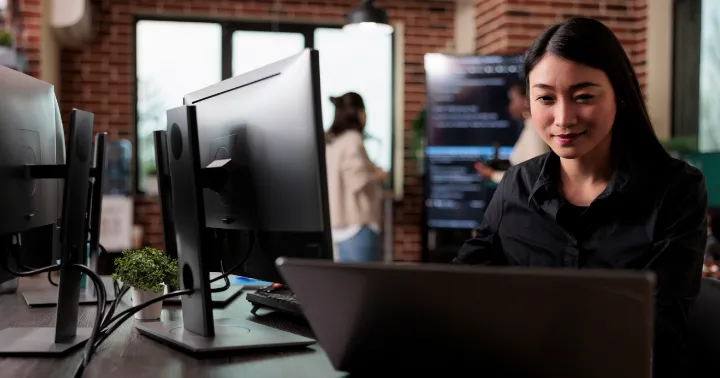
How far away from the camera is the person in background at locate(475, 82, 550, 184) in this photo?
4.45m

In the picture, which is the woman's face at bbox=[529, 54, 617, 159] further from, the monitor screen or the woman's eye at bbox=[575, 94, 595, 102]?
the monitor screen

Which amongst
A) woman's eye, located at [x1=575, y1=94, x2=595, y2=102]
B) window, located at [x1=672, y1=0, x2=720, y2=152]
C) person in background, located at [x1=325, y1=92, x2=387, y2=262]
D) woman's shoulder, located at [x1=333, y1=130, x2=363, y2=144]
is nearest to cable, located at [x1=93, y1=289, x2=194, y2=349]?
woman's eye, located at [x1=575, y1=94, x2=595, y2=102]

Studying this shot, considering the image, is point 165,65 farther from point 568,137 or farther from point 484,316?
point 484,316

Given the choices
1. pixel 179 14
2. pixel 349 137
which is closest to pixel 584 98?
pixel 349 137

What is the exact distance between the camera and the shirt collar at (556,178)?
4.51 feet

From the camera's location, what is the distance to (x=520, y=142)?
457 centimetres

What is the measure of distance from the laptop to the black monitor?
317 mm

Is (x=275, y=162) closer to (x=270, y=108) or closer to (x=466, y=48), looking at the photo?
(x=270, y=108)

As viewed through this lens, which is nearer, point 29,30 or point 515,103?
point 29,30

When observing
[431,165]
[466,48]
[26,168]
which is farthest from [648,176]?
[466,48]

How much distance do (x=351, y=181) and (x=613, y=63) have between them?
120 inches

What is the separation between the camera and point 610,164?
1466mm

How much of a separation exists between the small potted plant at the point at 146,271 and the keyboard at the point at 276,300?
0.20 m

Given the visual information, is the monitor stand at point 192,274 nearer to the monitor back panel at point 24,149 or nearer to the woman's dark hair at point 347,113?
the monitor back panel at point 24,149
